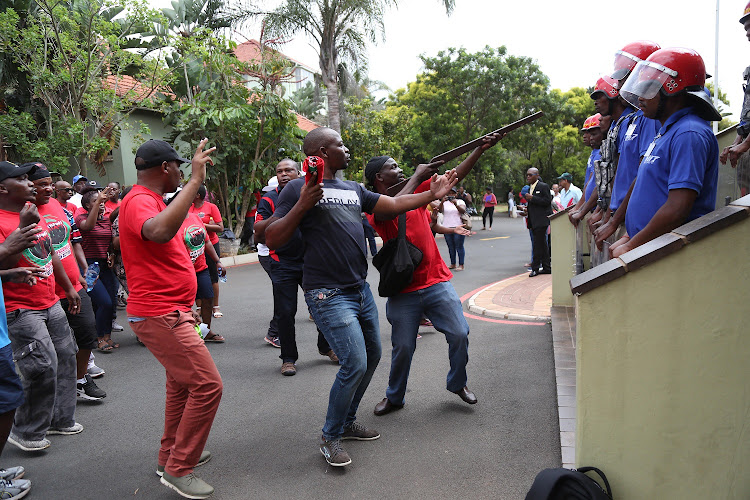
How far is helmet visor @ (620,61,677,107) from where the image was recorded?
10.4 feet

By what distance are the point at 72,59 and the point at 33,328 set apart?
481 inches

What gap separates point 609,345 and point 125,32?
585 inches

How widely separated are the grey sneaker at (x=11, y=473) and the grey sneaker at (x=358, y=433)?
2083mm

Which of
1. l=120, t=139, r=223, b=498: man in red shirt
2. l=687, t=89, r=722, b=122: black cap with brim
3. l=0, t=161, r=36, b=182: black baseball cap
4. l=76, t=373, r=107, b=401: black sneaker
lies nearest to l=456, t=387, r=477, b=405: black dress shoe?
l=120, t=139, r=223, b=498: man in red shirt

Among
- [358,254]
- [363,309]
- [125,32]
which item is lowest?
[363,309]

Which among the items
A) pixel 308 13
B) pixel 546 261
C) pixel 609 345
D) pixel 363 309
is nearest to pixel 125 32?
pixel 308 13

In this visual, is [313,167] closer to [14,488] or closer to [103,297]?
[14,488]

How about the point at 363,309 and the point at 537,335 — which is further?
the point at 537,335

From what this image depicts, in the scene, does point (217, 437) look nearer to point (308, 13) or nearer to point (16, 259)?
point (16, 259)

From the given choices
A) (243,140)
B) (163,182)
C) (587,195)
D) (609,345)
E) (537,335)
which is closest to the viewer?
(609,345)

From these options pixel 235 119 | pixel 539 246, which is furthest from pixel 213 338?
pixel 235 119

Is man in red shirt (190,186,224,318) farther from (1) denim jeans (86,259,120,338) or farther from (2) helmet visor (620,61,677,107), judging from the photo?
(2) helmet visor (620,61,677,107)

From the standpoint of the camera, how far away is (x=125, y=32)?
14.4 metres

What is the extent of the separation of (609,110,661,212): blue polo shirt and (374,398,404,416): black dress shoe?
7.43 feet
